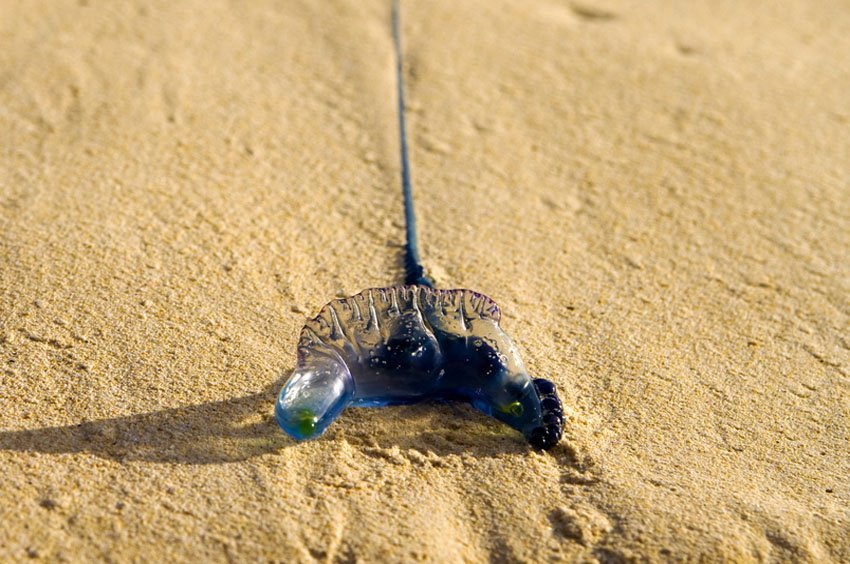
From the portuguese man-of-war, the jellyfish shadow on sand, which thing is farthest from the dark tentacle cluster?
the jellyfish shadow on sand

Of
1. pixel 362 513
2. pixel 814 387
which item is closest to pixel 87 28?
pixel 362 513

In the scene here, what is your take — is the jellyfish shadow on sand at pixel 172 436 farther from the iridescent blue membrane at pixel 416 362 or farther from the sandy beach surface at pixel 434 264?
the iridescent blue membrane at pixel 416 362

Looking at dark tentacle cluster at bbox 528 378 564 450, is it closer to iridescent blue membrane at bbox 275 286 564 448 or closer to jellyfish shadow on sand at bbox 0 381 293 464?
iridescent blue membrane at bbox 275 286 564 448

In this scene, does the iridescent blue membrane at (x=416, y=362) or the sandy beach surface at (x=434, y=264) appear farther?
the iridescent blue membrane at (x=416, y=362)

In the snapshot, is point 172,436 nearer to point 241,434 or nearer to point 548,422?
point 241,434

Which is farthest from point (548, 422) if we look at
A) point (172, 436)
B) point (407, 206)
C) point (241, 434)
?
point (407, 206)

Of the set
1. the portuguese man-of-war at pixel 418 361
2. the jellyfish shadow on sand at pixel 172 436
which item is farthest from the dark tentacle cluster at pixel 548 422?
the jellyfish shadow on sand at pixel 172 436
